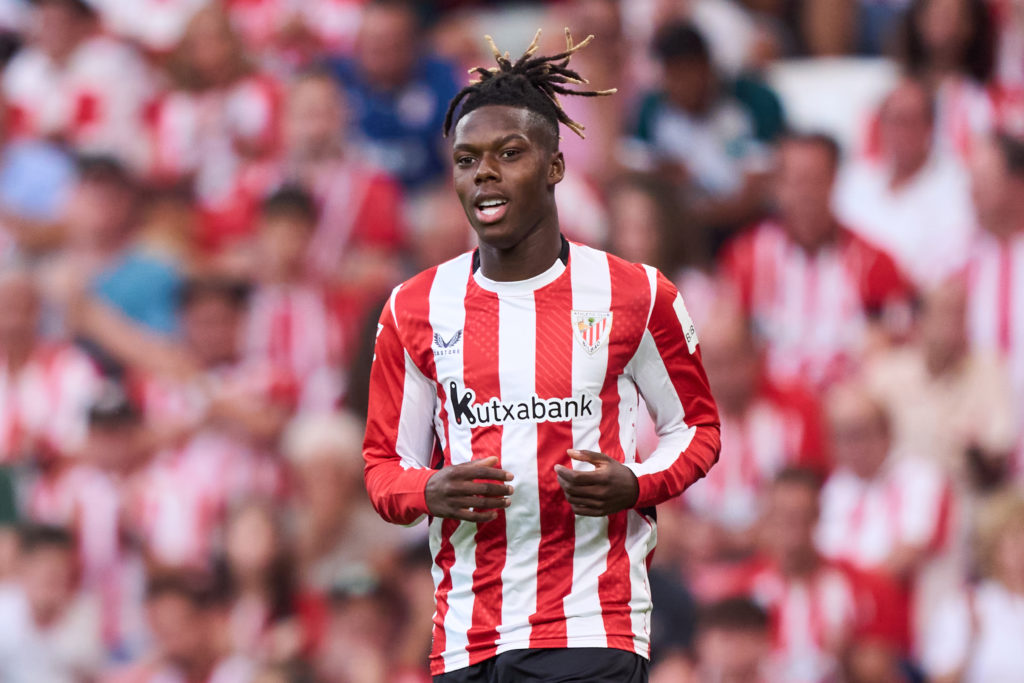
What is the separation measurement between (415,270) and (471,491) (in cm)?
492

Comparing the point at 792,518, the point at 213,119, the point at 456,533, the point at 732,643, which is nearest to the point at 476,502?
the point at 456,533

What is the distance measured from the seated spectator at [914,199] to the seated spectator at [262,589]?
342 centimetres

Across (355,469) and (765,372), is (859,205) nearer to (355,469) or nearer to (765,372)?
(765,372)

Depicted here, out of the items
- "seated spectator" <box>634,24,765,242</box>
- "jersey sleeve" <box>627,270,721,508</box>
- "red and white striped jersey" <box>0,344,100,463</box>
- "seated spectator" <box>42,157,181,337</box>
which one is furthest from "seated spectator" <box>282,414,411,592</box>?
"jersey sleeve" <box>627,270,721,508</box>

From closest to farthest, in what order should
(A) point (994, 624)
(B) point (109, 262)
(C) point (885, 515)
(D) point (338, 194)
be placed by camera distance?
1. (A) point (994, 624)
2. (C) point (885, 515)
3. (D) point (338, 194)
4. (B) point (109, 262)

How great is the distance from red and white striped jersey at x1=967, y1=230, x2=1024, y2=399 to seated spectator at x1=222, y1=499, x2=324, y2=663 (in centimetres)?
353

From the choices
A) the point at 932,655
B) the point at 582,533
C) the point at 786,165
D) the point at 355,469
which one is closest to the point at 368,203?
the point at 355,469

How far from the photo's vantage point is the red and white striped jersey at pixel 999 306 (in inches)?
277

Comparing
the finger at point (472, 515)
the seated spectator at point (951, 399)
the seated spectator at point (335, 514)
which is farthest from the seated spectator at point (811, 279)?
the finger at point (472, 515)

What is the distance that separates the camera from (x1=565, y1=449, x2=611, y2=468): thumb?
3205mm

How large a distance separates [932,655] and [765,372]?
1613 mm

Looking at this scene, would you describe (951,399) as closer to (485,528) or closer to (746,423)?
(746,423)

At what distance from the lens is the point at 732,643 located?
6.37 m

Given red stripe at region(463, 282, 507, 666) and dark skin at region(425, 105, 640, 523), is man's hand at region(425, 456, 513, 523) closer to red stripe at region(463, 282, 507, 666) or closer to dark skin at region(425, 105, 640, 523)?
dark skin at region(425, 105, 640, 523)
